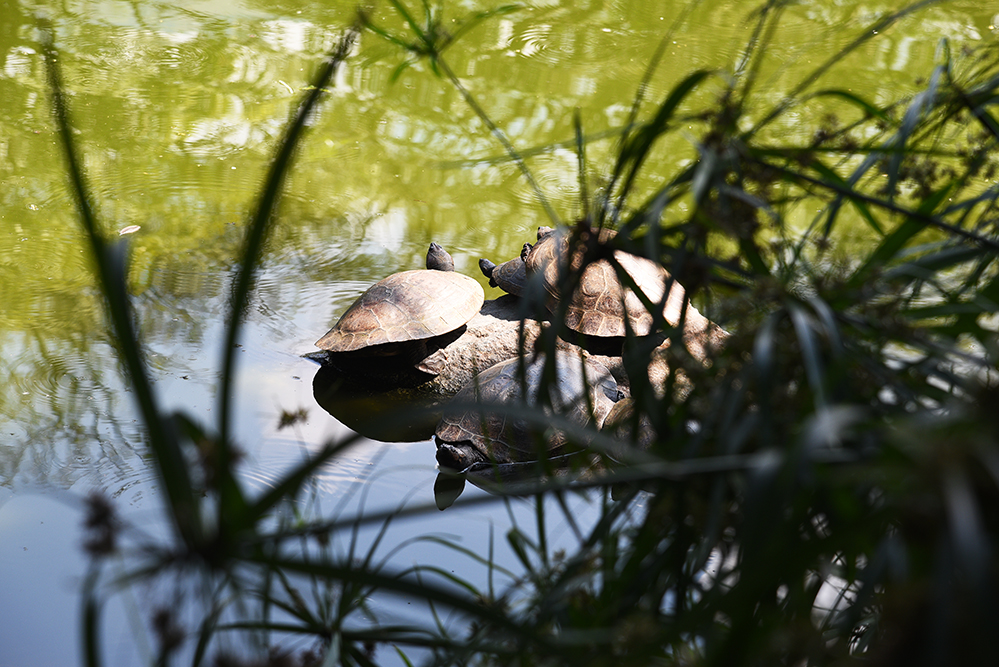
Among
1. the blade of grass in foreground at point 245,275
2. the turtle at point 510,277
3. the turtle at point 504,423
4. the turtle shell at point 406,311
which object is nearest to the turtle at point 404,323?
the turtle shell at point 406,311

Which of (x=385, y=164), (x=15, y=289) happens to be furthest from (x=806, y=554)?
(x=385, y=164)

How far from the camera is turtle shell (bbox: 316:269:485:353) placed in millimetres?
2783

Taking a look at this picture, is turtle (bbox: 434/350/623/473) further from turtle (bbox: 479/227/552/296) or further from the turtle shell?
turtle (bbox: 479/227/552/296)

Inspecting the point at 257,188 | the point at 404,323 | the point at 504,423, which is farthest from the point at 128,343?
the point at 257,188

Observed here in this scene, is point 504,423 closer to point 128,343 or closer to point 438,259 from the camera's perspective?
point 438,259

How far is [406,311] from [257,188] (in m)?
1.28

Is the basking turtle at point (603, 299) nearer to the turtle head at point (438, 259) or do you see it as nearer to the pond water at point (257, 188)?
the turtle head at point (438, 259)

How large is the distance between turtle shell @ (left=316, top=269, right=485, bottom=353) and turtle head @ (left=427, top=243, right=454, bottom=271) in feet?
0.36

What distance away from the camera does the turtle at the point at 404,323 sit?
9.17ft

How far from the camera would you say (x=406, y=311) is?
2916 millimetres

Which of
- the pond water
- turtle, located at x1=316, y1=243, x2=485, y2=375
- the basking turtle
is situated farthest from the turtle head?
the basking turtle

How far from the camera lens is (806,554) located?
1.56 feet

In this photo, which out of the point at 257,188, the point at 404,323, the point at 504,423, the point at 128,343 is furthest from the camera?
the point at 257,188

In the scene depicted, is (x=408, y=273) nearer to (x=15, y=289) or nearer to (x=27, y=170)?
(x=15, y=289)
